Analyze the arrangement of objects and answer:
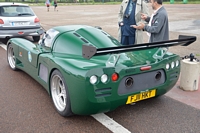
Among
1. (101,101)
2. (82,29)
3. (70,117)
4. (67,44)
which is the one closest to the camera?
(101,101)

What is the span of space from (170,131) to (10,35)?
7418 millimetres

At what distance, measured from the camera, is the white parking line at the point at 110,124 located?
129 inches

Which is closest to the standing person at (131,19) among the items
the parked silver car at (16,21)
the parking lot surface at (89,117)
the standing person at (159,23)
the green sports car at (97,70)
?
the standing person at (159,23)

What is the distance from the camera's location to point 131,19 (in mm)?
5438

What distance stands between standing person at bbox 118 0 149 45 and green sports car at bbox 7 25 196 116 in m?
1.36

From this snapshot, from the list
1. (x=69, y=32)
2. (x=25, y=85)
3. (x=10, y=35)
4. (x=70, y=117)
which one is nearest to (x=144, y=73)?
(x=70, y=117)

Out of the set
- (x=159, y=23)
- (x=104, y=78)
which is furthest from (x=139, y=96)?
(x=159, y=23)

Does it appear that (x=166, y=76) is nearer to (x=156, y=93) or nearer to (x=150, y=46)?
(x=156, y=93)

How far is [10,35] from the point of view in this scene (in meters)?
9.05

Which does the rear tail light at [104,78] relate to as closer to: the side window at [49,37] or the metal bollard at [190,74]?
the side window at [49,37]

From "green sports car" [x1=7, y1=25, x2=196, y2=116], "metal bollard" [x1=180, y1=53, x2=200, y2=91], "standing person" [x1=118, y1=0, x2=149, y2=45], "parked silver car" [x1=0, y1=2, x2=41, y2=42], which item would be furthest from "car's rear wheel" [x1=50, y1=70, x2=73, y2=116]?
"parked silver car" [x1=0, y1=2, x2=41, y2=42]

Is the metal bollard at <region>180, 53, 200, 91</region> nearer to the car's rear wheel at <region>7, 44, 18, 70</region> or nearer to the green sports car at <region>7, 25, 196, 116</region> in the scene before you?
the green sports car at <region>7, 25, 196, 116</region>

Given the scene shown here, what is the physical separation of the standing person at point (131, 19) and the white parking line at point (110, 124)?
Result: 2.35m

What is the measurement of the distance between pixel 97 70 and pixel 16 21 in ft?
22.8
